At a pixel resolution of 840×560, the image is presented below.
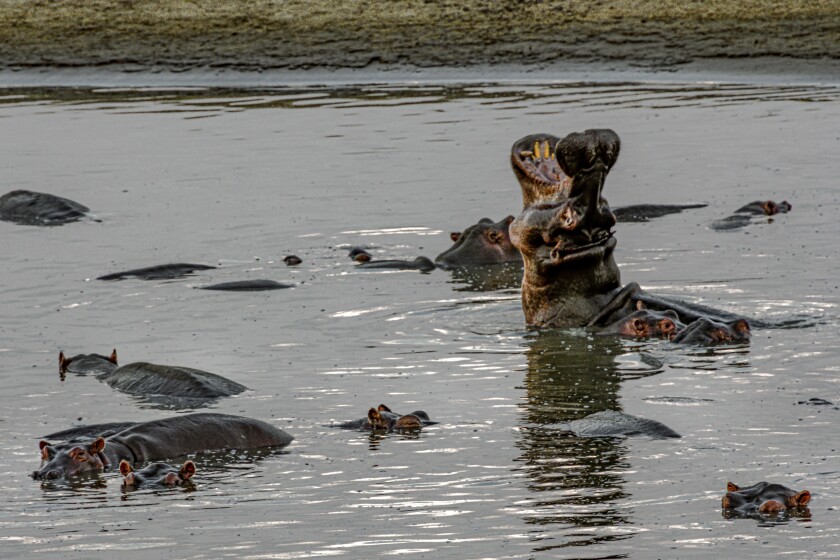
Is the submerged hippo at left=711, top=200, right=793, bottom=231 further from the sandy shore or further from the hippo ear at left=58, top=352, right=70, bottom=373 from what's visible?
the sandy shore

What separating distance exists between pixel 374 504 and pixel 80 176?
40.3 feet

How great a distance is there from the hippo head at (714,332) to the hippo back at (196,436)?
2.88m

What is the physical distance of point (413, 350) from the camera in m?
10.1

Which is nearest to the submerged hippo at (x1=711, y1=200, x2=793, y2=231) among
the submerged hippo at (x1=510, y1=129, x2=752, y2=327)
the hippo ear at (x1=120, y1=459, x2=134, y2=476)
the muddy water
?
the muddy water

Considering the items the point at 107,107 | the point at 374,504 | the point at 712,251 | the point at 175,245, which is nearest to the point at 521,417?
the point at 374,504

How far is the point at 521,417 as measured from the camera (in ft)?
27.9

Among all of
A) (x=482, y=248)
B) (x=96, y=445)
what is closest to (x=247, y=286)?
(x=482, y=248)

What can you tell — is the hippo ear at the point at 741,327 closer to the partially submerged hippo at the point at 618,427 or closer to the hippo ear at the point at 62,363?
the partially submerged hippo at the point at 618,427

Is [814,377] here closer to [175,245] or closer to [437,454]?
[437,454]

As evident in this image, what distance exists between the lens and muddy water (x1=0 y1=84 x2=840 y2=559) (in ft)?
22.2

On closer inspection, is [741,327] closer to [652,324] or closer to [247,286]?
[652,324]

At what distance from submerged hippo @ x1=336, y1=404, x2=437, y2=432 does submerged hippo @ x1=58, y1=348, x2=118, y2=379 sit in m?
1.95

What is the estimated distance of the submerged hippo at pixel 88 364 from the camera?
962 centimetres

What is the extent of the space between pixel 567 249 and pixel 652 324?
29.1 inches
